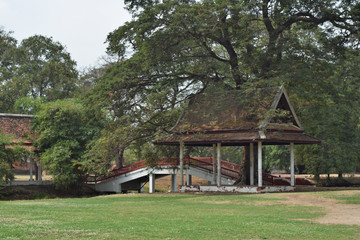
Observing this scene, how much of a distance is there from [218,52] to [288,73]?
16.4 m

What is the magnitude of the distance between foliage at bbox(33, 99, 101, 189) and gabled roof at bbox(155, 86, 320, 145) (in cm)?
1143

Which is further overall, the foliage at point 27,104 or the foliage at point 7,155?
the foliage at point 27,104

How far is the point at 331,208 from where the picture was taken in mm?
20078

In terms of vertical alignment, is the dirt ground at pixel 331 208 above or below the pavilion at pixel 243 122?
below

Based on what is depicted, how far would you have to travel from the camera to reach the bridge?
129ft

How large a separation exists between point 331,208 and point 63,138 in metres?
27.6

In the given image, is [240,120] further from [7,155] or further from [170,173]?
[7,155]

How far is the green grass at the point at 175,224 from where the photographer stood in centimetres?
1295

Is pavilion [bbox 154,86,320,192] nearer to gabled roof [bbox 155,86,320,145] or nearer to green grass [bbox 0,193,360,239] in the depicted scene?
gabled roof [bbox 155,86,320,145]

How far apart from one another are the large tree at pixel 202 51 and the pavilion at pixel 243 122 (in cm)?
97

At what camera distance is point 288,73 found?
30.8 metres

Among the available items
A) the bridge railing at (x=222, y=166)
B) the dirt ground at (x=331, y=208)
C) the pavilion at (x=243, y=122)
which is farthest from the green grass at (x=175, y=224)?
the bridge railing at (x=222, y=166)

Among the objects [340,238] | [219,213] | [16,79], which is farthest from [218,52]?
[340,238]

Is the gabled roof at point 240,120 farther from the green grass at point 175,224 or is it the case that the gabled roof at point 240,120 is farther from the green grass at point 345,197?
the green grass at point 175,224
